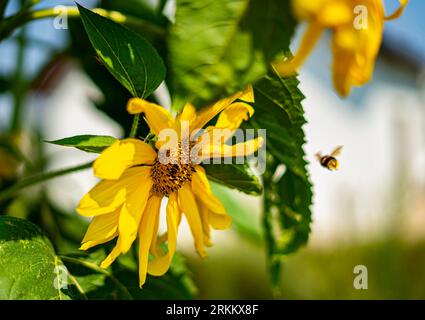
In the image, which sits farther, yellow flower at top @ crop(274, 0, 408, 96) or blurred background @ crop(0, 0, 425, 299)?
blurred background @ crop(0, 0, 425, 299)

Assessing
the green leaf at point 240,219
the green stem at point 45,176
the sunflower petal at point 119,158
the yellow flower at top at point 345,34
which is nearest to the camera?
the yellow flower at top at point 345,34

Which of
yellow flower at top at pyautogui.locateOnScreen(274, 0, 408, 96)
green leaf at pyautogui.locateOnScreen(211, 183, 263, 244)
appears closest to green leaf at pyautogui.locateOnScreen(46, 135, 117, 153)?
yellow flower at top at pyautogui.locateOnScreen(274, 0, 408, 96)

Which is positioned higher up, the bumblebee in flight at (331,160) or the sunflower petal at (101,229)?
the bumblebee in flight at (331,160)

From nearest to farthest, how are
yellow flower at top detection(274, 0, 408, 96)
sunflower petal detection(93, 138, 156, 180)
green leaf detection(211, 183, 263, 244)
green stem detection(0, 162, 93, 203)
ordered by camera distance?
yellow flower at top detection(274, 0, 408, 96), sunflower petal detection(93, 138, 156, 180), green stem detection(0, 162, 93, 203), green leaf detection(211, 183, 263, 244)

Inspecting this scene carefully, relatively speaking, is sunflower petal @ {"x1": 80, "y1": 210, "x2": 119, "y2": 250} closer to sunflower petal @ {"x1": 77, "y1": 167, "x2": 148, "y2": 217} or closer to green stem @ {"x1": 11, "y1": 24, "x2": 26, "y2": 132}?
sunflower petal @ {"x1": 77, "y1": 167, "x2": 148, "y2": 217}

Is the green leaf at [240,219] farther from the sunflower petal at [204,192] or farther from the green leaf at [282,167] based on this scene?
the sunflower petal at [204,192]

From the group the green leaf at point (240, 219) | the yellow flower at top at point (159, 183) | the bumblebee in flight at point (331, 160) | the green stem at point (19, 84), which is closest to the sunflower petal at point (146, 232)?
the yellow flower at top at point (159, 183)
